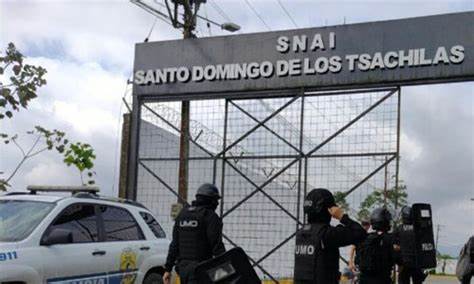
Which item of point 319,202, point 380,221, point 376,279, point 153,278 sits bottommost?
point 153,278

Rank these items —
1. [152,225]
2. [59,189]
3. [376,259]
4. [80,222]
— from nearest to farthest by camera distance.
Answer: [376,259]
[80,222]
[59,189]
[152,225]

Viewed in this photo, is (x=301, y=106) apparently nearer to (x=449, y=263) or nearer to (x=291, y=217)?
(x=291, y=217)

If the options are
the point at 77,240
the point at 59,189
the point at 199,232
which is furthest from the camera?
the point at 59,189

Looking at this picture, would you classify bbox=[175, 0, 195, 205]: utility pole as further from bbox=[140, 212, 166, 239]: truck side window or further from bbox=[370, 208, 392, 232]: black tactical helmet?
bbox=[370, 208, 392, 232]: black tactical helmet

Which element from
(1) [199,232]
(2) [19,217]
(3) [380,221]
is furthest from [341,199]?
(2) [19,217]

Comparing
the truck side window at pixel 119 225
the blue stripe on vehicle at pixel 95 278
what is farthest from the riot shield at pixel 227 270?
the truck side window at pixel 119 225

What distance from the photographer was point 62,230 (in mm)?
7242

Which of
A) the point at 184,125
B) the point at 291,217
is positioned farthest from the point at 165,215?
the point at 291,217

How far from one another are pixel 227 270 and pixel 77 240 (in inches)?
162

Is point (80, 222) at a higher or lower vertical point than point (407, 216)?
lower

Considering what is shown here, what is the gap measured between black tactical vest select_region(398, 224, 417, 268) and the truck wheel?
3.16 m

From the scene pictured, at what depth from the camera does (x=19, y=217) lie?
24.4 feet

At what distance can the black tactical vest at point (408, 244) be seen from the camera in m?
8.88

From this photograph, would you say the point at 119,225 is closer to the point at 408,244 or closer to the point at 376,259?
the point at 376,259
